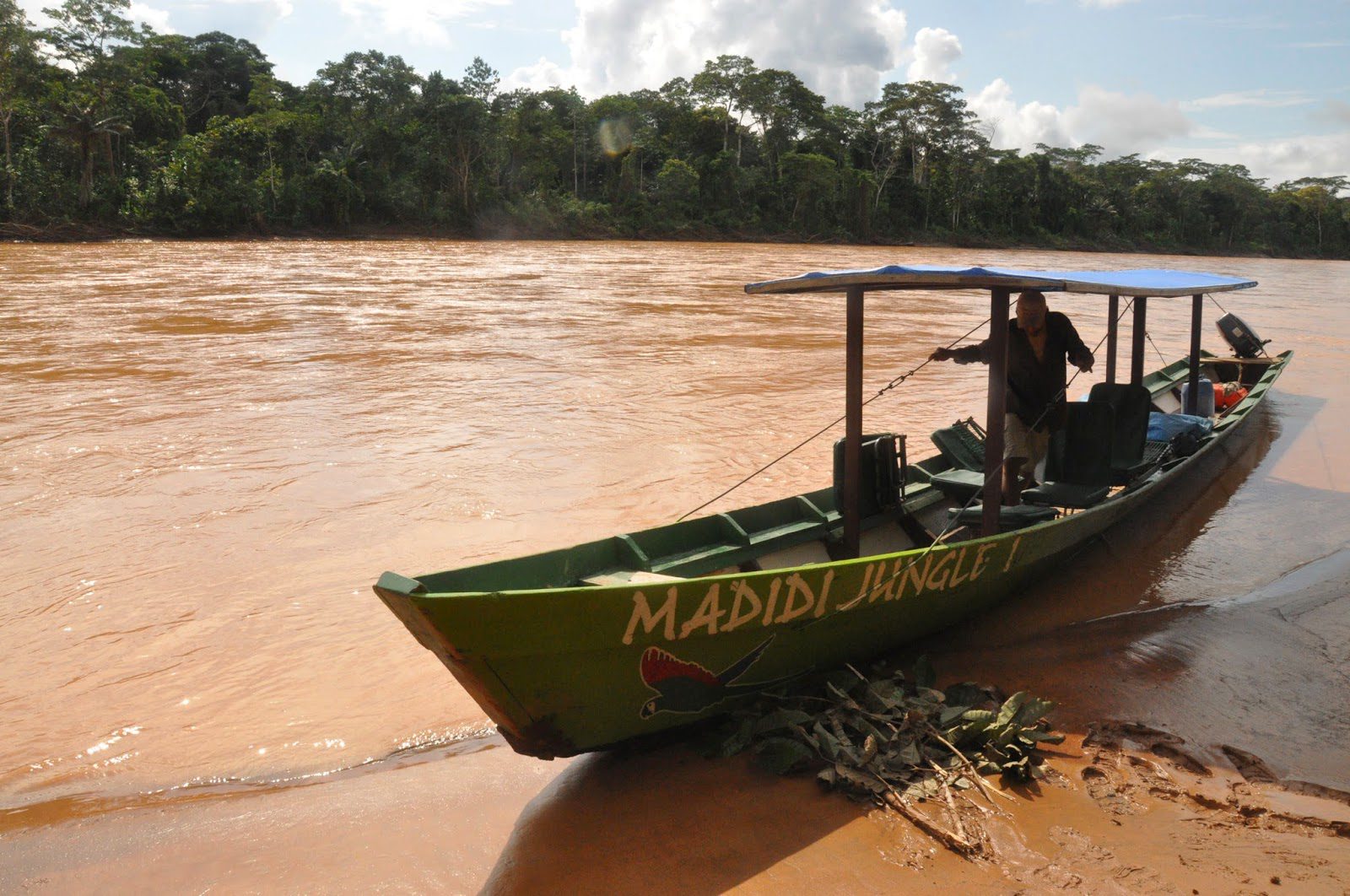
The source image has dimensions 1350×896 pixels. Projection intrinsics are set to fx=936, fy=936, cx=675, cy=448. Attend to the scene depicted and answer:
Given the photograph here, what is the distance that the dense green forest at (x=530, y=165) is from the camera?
104 feet

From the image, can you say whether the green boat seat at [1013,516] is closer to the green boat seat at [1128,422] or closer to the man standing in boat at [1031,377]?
the man standing in boat at [1031,377]

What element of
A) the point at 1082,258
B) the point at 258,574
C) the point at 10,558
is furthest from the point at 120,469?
the point at 1082,258

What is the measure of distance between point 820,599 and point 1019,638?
1683mm

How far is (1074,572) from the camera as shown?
17.4ft

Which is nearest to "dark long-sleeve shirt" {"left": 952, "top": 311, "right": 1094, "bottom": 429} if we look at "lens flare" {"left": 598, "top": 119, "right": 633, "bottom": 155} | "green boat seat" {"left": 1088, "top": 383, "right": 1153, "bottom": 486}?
"green boat seat" {"left": 1088, "top": 383, "right": 1153, "bottom": 486}

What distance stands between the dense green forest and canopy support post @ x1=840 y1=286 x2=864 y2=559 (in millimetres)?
33134

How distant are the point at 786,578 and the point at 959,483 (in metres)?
2.25

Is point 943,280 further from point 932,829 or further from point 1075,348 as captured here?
point 932,829

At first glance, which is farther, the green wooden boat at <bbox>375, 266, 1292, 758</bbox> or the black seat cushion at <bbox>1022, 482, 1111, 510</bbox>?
the black seat cushion at <bbox>1022, 482, 1111, 510</bbox>

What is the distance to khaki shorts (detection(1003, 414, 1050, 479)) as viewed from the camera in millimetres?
5203

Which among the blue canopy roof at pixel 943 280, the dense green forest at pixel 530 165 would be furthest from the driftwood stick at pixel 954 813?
the dense green forest at pixel 530 165

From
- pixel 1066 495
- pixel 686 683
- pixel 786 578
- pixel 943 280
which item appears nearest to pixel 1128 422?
pixel 1066 495

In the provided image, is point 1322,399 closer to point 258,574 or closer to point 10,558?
point 258,574

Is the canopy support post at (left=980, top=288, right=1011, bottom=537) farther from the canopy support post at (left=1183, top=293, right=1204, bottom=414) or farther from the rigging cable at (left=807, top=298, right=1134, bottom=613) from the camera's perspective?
the canopy support post at (left=1183, top=293, right=1204, bottom=414)
